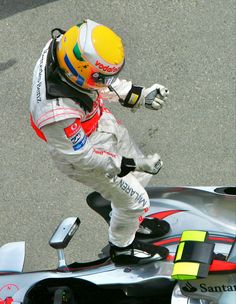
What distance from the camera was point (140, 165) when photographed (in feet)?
11.8

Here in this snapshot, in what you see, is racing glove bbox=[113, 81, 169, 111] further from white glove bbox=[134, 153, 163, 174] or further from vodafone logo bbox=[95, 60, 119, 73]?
vodafone logo bbox=[95, 60, 119, 73]

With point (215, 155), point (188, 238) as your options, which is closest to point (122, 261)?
point (188, 238)

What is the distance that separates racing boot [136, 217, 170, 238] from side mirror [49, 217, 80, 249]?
405mm

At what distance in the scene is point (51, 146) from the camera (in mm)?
3443

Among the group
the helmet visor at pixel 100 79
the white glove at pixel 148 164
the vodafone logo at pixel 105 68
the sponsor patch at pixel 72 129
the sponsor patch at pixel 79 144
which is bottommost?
the white glove at pixel 148 164

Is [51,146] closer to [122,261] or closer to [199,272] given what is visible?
[122,261]

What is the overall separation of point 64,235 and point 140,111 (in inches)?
64.1

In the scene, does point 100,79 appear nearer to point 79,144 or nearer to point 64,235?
point 79,144

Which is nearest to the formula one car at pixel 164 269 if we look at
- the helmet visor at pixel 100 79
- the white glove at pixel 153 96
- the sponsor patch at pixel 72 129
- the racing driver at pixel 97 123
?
the racing driver at pixel 97 123

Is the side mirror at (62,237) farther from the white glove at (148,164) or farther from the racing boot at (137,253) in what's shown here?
the white glove at (148,164)

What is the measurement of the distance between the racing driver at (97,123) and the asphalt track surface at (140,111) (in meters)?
0.85

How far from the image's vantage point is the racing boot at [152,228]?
3.72 meters

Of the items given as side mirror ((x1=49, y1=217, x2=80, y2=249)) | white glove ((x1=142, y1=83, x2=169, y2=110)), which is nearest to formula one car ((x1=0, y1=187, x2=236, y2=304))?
side mirror ((x1=49, y1=217, x2=80, y2=249))

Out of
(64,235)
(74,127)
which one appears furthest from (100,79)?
(64,235)
